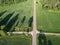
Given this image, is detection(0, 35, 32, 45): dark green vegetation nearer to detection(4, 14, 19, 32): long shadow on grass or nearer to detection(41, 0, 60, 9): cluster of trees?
detection(4, 14, 19, 32): long shadow on grass

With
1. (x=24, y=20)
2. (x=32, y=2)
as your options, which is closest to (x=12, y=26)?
(x=24, y=20)

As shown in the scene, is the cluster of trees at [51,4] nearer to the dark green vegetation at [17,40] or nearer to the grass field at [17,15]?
the grass field at [17,15]

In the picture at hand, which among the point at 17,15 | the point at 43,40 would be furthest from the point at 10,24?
the point at 43,40

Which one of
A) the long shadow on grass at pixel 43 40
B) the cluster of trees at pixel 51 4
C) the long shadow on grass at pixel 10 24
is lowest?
the long shadow on grass at pixel 43 40

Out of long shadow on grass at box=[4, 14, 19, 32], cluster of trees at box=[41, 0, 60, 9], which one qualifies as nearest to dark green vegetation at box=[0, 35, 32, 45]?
long shadow on grass at box=[4, 14, 19, 32]

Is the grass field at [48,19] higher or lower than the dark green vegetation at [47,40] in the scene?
higher

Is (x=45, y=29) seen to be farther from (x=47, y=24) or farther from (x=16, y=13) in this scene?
(x=16, y=13)

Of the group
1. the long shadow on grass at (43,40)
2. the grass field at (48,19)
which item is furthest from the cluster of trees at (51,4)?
the long shadow on grass at (43,40)

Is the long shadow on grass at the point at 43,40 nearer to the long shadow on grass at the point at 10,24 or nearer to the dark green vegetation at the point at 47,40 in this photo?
the dark green vegetation at the point at 47,40
